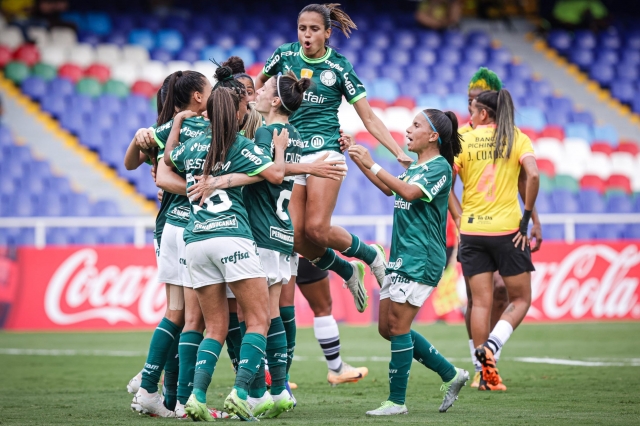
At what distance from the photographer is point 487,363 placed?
7133 millimetres

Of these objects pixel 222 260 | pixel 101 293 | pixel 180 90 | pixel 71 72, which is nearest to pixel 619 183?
pixel 101 293

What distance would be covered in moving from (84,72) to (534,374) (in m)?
13.2

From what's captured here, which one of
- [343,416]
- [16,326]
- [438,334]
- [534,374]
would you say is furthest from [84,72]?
[343,416]

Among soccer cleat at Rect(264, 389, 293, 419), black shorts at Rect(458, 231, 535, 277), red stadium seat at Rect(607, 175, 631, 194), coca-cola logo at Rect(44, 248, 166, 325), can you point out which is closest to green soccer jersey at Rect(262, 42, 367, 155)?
black shorts at Rect(458, 231, 535, 277)

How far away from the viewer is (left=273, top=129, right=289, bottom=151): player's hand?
5.77 m

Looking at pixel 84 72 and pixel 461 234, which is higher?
pixel 84 72

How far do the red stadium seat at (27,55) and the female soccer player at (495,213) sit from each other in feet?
43.0

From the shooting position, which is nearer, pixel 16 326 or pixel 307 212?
pixel 307 212

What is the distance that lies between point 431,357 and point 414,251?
76 cm

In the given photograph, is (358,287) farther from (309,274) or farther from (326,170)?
(326,170)

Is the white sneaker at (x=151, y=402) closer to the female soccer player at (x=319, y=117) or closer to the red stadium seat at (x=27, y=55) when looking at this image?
the female soccer player at (x=319, y=117)

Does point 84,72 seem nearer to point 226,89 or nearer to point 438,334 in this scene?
point 438,334

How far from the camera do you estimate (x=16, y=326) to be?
13.4 m

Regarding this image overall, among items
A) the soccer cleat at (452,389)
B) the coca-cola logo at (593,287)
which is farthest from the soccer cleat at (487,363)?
the coca-cola logo at (593,287)
